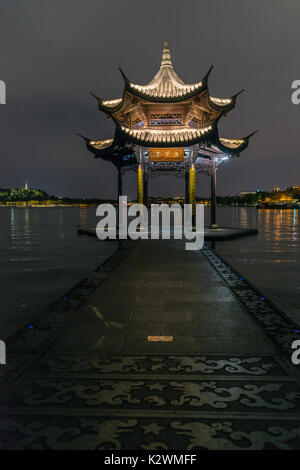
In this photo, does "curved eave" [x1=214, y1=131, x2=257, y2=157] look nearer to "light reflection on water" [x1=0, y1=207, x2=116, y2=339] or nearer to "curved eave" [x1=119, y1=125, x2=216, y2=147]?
"curved eave" [x1=119, y1=125, x2=216, y2=147]

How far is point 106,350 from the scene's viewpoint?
149 inches

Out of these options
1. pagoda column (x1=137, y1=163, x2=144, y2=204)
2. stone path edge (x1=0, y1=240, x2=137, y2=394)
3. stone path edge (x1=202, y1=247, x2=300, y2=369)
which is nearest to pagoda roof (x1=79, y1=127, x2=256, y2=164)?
pagoda column (x1=137, y1=163, x2=144, y2=204)

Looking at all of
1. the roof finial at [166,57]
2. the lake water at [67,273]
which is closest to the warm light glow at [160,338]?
the lake water at [67,273]

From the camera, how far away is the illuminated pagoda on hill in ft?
57.9

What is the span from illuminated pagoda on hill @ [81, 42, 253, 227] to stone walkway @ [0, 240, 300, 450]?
14.0 m

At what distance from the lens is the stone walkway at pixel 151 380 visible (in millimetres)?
2352

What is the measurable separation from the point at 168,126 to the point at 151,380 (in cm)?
1791

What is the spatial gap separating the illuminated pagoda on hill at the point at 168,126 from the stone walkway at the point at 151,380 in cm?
1397

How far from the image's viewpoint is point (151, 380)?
3.08 meters

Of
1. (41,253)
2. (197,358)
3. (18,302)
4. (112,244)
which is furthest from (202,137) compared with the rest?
(197,358)

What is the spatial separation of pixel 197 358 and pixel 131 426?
1342 mm

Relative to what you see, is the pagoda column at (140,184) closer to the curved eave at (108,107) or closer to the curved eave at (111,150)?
the curved eave at (111,150)

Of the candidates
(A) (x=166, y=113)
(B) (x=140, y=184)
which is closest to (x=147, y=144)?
(B) (x=140, y=184)

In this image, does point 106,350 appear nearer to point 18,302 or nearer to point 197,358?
point 197,358
